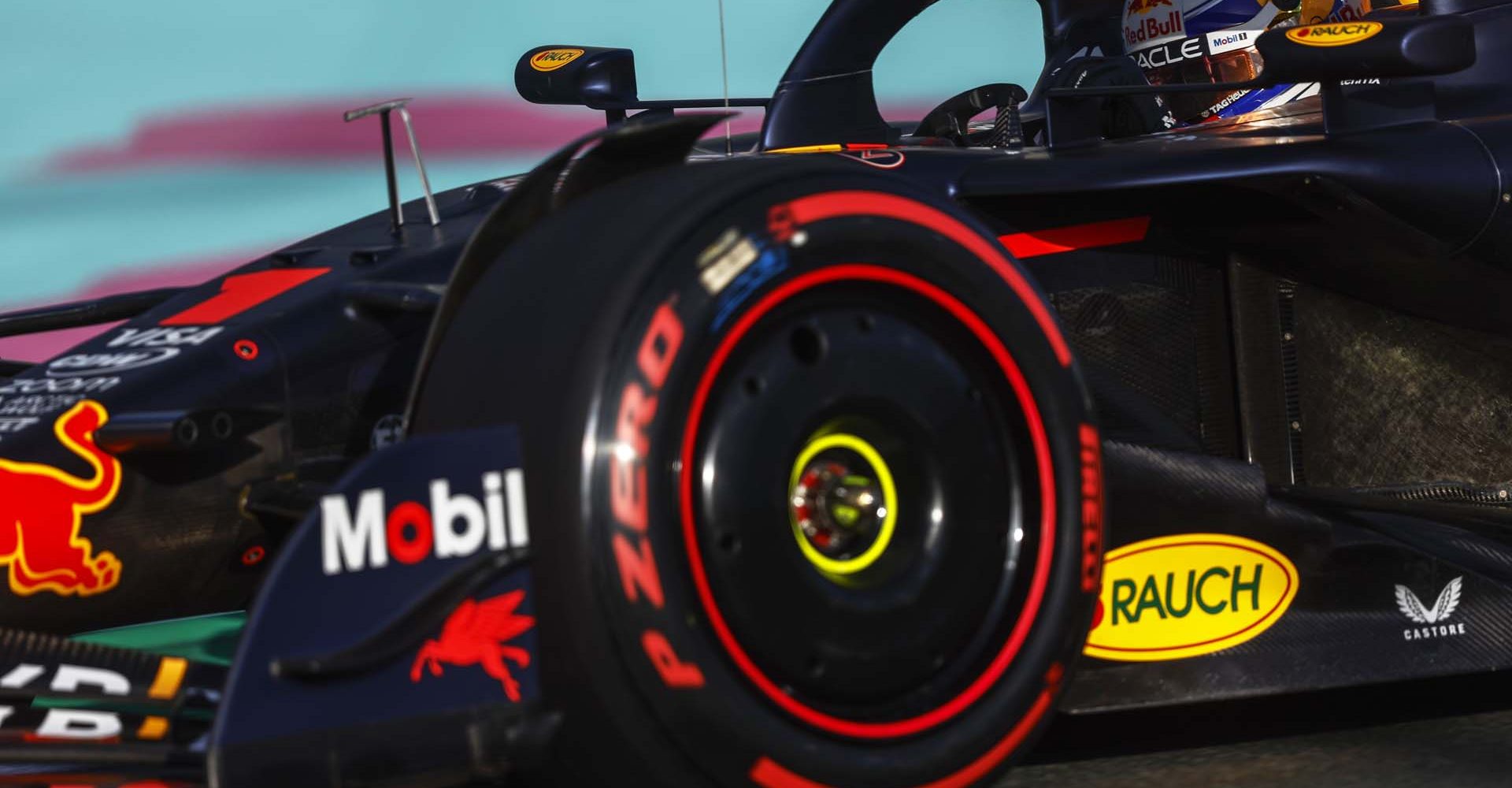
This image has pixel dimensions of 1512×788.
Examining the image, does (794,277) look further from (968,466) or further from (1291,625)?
(1291,625)

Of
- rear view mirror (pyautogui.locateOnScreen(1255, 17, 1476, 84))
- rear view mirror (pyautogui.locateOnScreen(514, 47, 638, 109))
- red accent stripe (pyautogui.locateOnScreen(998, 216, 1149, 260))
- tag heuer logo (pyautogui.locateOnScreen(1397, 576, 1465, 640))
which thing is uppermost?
rear view mirror (pyautogui.locateOnScreen(514, 47, 638, 109))

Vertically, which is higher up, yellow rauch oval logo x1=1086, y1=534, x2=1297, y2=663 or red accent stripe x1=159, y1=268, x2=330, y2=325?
red accent stripe x1=159, y1=268, x2=330, y2=325

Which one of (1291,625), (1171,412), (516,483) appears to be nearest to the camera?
(516,483)

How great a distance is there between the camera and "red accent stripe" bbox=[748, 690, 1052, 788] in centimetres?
195

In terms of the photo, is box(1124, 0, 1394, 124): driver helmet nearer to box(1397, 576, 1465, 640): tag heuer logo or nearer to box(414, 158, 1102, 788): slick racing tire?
box(1397, 576, 1465, 640): tag heuer logo

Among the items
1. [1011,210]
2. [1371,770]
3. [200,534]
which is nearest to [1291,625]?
[1371,770]

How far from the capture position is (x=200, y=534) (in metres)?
2.72

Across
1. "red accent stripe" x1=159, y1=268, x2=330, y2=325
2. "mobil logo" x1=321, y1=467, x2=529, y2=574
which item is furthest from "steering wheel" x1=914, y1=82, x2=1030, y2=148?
"mobil logo" x1=321, y1=467, x2=529, y2=574

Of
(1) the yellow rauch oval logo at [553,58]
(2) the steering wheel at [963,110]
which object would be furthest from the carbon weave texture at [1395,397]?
(1) the yellow rauch oval logo at [553,58]

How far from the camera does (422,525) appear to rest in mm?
1951

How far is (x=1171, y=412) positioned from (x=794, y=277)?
1306 mm

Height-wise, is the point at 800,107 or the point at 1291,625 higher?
the point at 800,107

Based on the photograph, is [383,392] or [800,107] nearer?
[383,392]

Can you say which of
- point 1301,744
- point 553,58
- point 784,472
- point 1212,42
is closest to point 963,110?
point 1212,42
